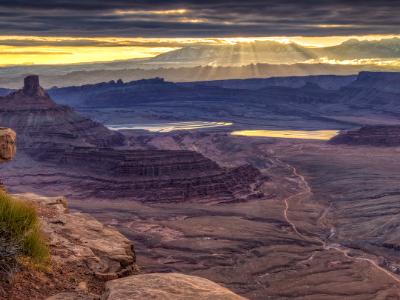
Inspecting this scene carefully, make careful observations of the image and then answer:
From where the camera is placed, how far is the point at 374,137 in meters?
169

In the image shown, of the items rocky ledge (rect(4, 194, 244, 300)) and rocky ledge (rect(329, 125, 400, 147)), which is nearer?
rocky ledge (rect(4, 194, 244, 300))

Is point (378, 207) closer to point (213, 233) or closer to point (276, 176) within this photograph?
point (213, 233)

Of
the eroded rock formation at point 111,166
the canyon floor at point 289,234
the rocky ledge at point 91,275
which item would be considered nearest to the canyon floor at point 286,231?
the canyon floor at point 289,234

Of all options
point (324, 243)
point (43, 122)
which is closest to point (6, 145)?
point (324, 243)

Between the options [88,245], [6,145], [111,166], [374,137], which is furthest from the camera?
[374,137]

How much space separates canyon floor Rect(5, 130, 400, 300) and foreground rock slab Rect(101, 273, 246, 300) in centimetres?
3713

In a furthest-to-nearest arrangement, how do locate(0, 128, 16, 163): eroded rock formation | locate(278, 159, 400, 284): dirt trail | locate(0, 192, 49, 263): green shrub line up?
locate(278, 159, 400, 284): dirt trail
locate(0, 128, 16, 163): eroded rock formation
locate(0, 192, 49, 263): green shrub

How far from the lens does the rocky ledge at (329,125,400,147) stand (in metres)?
166

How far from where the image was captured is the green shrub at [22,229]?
14641 mm

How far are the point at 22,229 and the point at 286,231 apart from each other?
64.4 metres

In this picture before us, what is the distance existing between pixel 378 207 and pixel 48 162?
69.5 meters

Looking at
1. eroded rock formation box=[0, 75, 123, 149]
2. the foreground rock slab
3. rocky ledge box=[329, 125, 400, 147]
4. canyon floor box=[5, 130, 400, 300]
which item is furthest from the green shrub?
rocky ledge box=[329, 125, 400, 147]

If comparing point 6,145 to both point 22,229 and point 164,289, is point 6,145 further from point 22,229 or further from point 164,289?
point 164,289

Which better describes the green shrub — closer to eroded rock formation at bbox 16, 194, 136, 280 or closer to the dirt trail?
eroded rock formation at bbox 16, 194, 136, 280
